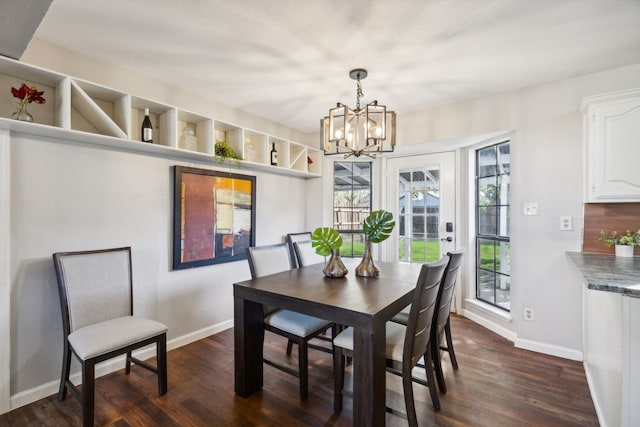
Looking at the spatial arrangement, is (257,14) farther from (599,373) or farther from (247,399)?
(599,373)

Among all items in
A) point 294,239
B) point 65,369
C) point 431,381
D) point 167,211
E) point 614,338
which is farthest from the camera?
Result: point 294,239

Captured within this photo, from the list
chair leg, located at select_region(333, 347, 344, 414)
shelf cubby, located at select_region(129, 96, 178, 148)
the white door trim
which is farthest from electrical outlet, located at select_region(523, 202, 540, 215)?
the white door trim

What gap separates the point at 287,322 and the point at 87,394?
1210 mm

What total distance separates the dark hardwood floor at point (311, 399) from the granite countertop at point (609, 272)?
92 centimetres

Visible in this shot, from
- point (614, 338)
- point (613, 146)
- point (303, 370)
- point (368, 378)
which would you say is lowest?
point (303, 370)

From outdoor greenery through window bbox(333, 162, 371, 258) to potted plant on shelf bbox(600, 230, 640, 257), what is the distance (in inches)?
98.2

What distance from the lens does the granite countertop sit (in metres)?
1.27

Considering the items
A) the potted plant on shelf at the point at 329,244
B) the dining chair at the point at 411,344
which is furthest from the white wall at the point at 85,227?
the dining chair at the point at 411,344

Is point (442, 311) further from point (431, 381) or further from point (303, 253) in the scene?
point (303, 253)

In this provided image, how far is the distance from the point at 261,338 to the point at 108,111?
216 cm

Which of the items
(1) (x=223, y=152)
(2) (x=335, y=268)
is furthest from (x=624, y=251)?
(1) (x=223, y=152)

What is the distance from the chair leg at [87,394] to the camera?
5.50ft

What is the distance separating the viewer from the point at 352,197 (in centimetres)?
426

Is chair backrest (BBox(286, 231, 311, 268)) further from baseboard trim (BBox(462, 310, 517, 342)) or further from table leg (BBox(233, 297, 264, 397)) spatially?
baseboard trim (BBox(462, 310, 517, 342))
